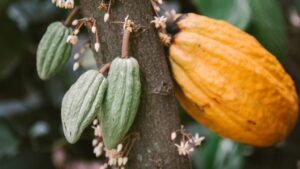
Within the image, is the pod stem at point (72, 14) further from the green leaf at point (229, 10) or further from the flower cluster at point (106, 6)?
the green leaf at point (229, 10)

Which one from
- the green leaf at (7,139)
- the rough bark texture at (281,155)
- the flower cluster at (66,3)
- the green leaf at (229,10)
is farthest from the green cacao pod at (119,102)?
the rough bark texture at (281,155)

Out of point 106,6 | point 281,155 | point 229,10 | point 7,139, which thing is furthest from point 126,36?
point 281,155

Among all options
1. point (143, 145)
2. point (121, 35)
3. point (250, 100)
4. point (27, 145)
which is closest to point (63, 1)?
point (121, 35)

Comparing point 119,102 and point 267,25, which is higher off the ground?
point 119,102

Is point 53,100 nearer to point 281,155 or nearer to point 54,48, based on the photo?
point 281,155

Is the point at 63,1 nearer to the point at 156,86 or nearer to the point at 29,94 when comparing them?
the point at 156,86

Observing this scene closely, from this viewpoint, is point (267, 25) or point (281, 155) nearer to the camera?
point (267, 25)
